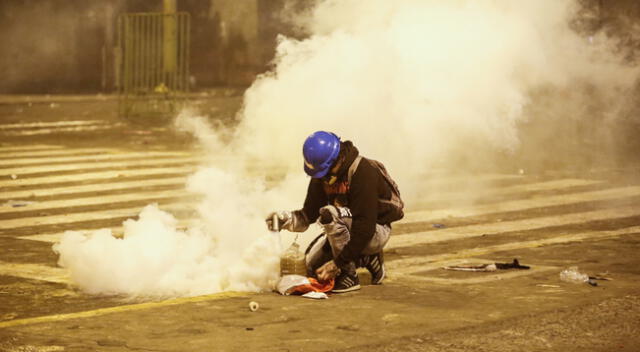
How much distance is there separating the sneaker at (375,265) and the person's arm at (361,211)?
28cm

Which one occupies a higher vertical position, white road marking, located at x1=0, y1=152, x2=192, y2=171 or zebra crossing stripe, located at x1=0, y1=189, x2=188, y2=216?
white road marking, located at x1=0, y1=152, x2=192, y2=171

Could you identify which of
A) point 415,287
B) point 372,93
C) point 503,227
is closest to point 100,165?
point 372,93

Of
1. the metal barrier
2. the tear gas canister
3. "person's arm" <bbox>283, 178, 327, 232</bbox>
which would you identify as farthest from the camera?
the metal barrier

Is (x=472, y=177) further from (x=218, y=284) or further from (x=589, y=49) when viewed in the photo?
(x=218, y=284)

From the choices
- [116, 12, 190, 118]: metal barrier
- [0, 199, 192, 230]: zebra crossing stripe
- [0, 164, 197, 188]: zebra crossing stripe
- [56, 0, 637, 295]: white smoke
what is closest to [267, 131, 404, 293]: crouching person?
[56, 0, 637, 295]: white smoke

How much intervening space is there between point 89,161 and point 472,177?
4.94m

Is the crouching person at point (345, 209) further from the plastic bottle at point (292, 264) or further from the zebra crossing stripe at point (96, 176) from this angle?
the zebra crossing stripe at point (96, 176)

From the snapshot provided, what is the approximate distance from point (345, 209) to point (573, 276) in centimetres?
152

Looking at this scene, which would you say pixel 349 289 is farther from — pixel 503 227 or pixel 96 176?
pixel 96 176

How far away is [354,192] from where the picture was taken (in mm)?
7074

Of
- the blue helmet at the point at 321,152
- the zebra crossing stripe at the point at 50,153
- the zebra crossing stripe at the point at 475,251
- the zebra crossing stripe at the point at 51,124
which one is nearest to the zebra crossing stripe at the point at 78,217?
the zebra crossing stripe at the point at 475,251

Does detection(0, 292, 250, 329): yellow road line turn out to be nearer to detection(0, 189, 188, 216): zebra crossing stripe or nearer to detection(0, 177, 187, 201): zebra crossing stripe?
detection(0, 189, 188, 216): zebra crossing stripe

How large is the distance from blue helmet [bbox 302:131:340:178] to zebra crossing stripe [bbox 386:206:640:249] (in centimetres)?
199

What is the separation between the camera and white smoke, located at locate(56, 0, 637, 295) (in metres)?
8.08
